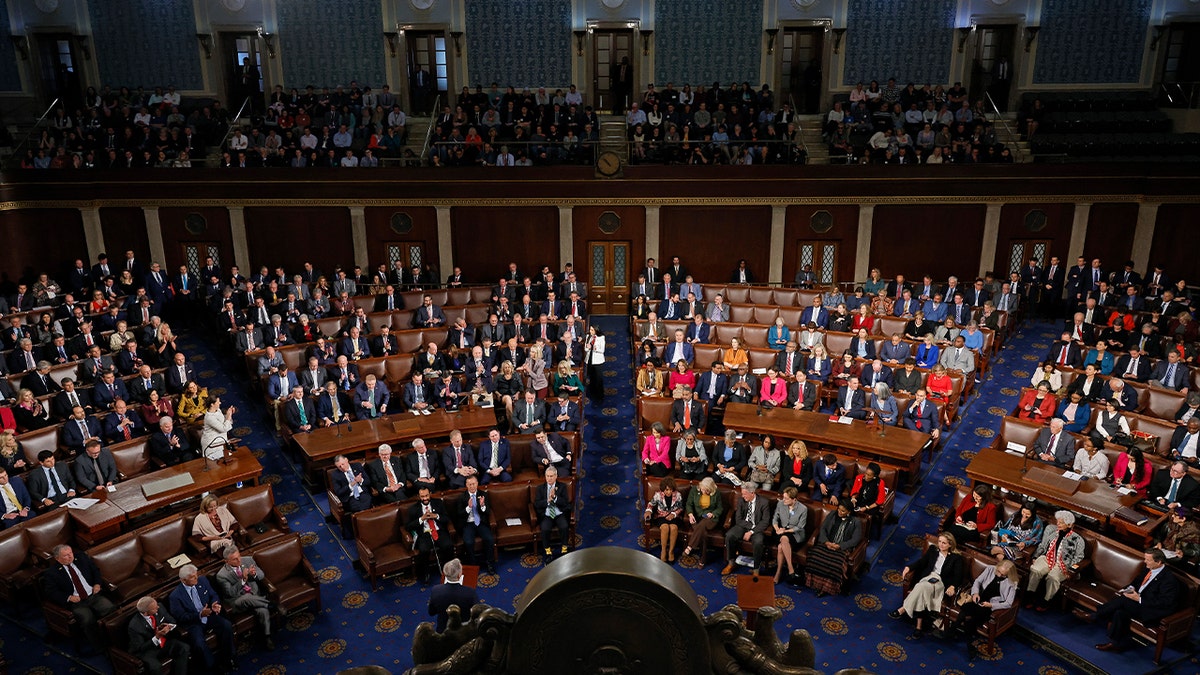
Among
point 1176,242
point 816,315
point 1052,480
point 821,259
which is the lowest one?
point 1052,480

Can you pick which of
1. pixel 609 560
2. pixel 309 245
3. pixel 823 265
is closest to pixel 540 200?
pixel 309 245

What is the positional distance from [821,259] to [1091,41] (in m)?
8.89

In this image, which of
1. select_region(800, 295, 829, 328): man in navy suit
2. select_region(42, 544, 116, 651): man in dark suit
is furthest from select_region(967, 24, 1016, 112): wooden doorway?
select_region(42, 544, 116, 651): man in dark suit

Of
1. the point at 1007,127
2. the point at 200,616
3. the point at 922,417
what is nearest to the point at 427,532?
the point at 200,616

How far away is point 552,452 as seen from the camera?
10672 mm

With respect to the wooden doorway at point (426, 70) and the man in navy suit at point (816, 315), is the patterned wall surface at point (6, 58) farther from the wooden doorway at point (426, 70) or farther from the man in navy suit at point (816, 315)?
the man in navy suit at point (816, 315)

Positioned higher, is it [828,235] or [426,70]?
[426,70]

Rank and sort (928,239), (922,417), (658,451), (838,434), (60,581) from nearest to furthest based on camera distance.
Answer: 1. (60,581)
2. (658,451)
3. (838,434)
4. (922,417)
5. (928,239)

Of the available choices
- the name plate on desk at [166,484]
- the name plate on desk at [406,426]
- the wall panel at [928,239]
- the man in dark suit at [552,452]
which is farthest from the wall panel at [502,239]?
the name plate on desk at [166,484]

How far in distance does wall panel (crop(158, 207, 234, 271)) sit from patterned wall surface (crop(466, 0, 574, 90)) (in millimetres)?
6959

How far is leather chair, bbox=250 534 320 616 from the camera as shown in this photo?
8.35 metres

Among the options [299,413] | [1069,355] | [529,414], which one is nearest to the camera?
[299,413]

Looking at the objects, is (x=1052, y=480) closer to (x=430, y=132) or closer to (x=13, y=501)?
(x=13, y=501)

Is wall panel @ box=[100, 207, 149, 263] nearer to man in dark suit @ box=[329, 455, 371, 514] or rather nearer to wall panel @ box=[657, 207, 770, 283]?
wall panel @ box=[657, 207, 770, 283]
